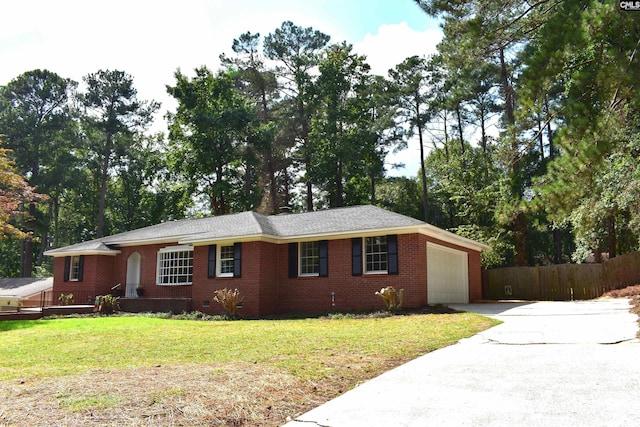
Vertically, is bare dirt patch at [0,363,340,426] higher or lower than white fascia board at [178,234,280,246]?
lower

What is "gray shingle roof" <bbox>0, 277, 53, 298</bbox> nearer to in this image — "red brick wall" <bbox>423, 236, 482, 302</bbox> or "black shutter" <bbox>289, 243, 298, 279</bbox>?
"black shutter" <bbox>289, 243, 298, 279</bbox>

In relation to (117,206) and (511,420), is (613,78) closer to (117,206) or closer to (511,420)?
(511,420)

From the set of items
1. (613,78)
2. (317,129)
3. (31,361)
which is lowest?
(31,361)

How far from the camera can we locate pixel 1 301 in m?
27.0

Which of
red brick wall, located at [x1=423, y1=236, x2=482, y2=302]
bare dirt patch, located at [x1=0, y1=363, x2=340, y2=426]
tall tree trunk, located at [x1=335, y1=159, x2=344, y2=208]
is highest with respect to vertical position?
tall tree trunk, located at [x1=335, y1=159, x2=344, y2=208]

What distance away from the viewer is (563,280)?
75.7 ft

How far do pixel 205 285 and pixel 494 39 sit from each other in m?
13.5

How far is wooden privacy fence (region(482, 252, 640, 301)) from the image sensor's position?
21156 millimetres

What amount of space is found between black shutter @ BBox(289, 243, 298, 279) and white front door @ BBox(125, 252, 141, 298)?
28.0ft

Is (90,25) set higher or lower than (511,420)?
higher

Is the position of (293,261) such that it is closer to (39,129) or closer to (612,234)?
(612,234)

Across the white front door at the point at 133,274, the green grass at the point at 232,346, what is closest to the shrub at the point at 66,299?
the white front door at the point at 133,274

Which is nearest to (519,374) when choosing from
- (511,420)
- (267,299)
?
(511,420)

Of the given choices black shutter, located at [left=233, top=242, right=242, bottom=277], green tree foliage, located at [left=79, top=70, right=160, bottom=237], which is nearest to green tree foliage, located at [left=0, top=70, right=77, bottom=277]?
green tree foliage, located at [left=79, top=70, right=160, bottom=237]
